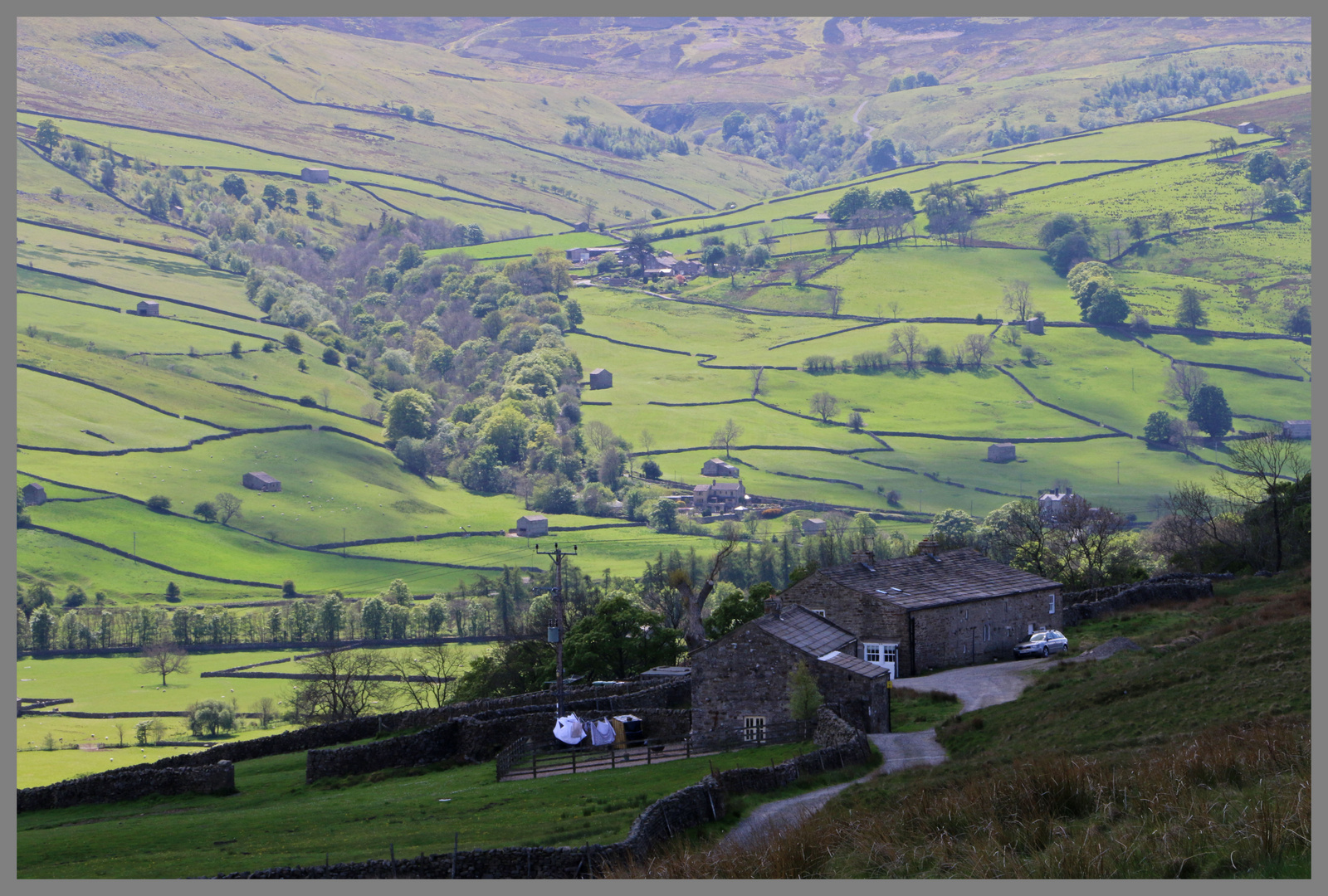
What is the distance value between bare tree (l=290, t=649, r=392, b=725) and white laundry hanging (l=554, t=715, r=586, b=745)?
1015 inches

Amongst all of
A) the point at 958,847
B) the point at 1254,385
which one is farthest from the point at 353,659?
the point at 1254,385

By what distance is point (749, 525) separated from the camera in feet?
507

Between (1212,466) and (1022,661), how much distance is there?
450 feet

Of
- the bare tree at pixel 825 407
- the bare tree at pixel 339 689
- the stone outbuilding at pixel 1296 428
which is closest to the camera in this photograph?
the bare tree at pixel 339 689

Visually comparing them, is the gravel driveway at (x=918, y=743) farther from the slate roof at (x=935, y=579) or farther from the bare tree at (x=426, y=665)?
the bare tree at (x=426, y=665)

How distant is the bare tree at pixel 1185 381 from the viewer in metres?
180

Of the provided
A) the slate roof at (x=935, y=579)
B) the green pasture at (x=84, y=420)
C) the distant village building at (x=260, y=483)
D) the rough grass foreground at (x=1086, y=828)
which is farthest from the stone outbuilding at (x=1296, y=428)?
the rough grass foreground at (x=1086, y=828)

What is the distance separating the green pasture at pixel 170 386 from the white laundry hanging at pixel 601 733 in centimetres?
15859

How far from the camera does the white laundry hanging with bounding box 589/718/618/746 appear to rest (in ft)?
110

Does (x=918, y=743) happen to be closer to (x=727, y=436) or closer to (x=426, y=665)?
(x=426, y=665)

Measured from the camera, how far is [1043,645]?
42.0 metres

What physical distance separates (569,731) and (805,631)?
7.20 meters

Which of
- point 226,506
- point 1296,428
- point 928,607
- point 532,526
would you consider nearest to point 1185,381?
point 1296,428

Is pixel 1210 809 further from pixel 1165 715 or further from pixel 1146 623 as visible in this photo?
pixel 1146 623
